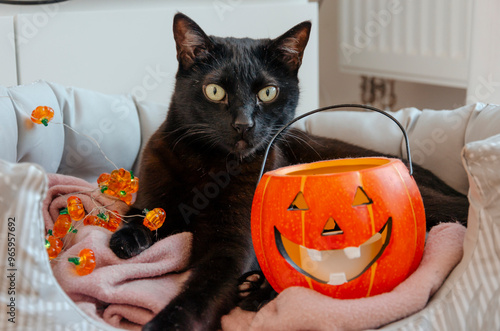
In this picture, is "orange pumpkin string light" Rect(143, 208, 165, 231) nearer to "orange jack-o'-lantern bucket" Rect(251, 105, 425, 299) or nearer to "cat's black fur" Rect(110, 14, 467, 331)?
"cat's black fur" Rect(110, 14, 467, 331)

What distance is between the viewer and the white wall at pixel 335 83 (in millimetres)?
2568

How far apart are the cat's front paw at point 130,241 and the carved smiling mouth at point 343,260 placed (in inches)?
15.0

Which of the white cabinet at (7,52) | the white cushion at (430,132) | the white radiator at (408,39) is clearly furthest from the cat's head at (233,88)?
the white radiator at (408,39)

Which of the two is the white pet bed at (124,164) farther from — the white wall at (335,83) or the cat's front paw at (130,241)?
the white wall at (335,83)

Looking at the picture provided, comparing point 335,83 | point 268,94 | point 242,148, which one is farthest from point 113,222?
point 335,83

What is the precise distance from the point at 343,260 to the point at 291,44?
54 cm

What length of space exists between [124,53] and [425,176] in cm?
109

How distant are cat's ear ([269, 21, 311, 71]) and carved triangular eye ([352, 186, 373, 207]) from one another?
1.51ft

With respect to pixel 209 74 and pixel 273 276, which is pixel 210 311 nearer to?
pixel 273 276

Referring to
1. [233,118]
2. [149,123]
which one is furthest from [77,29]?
[233,118]

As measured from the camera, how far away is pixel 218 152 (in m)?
1.12

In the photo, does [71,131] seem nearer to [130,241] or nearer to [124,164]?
[124,164]

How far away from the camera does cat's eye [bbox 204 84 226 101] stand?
1.03 metres

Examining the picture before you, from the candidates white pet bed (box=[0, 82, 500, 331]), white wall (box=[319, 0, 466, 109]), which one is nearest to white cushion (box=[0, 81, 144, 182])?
white pet bed (box=[0, 82, 500, 331])
